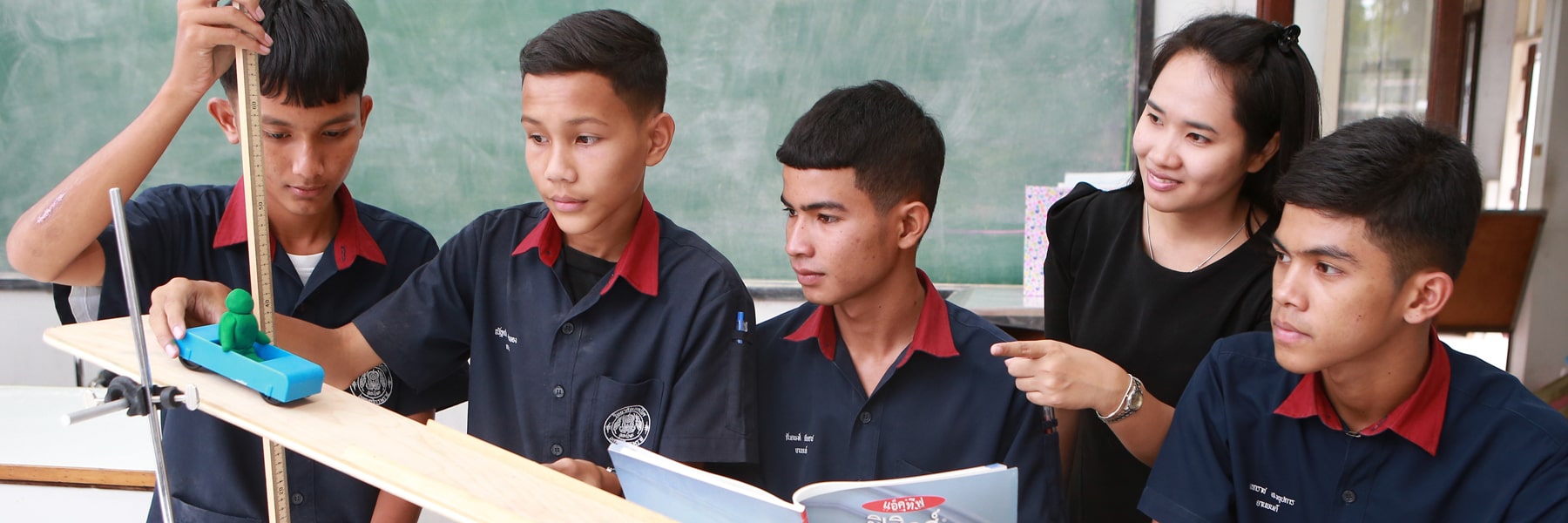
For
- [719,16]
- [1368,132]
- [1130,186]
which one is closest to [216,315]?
[1130,186]

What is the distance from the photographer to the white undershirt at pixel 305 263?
1.68m

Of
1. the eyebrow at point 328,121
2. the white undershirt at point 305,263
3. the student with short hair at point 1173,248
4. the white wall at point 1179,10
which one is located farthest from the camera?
the white wall at point 1179,10

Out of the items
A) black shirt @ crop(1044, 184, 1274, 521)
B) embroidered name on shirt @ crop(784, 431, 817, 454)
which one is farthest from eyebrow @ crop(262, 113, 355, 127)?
black shirt @ crop(1044, 184, 1274, 521)

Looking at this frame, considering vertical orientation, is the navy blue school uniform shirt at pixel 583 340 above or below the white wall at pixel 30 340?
above

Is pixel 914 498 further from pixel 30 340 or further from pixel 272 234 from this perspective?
pixel 30 340

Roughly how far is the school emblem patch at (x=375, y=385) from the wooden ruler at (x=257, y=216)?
352mm

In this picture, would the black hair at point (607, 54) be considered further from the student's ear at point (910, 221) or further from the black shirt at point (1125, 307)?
→ the black shirt at point (1125, 307)

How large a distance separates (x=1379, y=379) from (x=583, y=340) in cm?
109

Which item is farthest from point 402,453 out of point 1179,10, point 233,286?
point 1179,10

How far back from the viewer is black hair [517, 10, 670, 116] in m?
1.51

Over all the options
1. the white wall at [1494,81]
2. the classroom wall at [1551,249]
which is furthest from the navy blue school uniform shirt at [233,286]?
the white wall at [1494,81]

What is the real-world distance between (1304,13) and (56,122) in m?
4.16

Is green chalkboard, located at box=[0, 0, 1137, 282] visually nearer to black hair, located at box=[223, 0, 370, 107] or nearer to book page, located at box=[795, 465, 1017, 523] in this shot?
black hair, located at box=[223, 0, 370, 107]

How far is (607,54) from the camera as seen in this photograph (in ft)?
5.00
